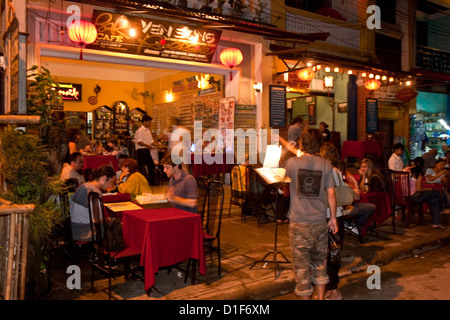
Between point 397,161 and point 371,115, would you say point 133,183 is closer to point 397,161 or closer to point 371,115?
point 397,161

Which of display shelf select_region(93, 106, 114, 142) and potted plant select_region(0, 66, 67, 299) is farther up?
display shelf select_region(93, 106, 114, 142)

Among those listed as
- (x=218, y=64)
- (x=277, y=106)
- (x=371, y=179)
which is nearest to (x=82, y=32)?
(x=218, y=64)

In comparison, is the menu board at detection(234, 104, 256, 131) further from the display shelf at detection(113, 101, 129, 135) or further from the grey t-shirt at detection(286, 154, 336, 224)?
the grey t-shirt at detection(286, 154, 336, 224)

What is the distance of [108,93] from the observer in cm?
1658

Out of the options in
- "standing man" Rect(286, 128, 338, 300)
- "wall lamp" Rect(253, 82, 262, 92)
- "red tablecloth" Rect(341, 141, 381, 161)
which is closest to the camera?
"standing man" Rect(286, 128, 338, 300)

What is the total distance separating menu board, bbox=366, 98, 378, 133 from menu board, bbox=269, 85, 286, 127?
477 centimetres

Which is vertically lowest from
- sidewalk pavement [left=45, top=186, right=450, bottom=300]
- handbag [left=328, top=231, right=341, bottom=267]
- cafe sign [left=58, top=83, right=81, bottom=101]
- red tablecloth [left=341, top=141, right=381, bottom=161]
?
sidewalk pavement [left=45, top=186, right=450, bottom=300]

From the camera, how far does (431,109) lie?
70.3ft

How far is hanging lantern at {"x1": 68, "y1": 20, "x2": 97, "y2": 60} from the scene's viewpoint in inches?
329

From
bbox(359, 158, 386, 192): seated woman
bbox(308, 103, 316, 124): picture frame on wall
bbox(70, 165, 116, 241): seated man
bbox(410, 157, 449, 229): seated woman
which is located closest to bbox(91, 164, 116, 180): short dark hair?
bbox(70, 165, 116, 241): seated man

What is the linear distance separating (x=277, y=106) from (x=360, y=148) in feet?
12.7
